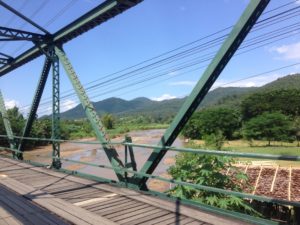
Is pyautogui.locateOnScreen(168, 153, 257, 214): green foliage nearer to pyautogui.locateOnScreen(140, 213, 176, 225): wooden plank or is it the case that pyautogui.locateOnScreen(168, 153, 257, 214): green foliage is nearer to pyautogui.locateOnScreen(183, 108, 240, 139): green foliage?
pyautogui.locateOnScreen(140, 213, 176, 225): wooden plank

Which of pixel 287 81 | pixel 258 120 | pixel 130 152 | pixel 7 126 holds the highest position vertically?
pixel 287 81

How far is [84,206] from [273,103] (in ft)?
279

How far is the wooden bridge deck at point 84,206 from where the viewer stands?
4840 millimetres

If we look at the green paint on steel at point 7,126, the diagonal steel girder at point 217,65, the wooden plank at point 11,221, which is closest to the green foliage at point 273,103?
the green paint on steel at point 7,126

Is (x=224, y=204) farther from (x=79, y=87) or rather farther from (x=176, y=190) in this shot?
(x=79, y=87)

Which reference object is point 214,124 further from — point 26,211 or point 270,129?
point 26,211

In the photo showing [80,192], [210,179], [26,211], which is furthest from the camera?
[210,179]

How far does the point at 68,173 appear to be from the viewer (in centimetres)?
908

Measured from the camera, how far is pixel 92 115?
952 cm

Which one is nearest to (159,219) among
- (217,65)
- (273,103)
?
(217,65)

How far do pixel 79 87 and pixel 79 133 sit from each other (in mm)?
72570

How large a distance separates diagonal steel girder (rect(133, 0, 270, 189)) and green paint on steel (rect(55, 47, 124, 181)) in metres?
2.12

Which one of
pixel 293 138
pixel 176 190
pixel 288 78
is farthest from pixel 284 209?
pixel 288 78

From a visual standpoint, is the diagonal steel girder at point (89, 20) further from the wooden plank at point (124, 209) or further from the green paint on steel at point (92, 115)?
the wooden plank at point (124, 209)
